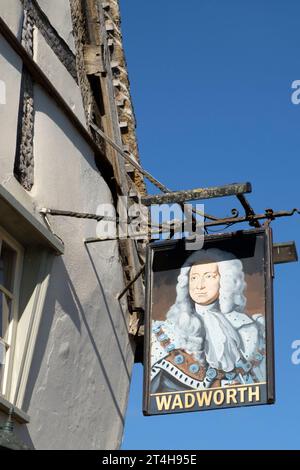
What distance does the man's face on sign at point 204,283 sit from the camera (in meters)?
10.2

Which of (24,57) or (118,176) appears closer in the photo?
(24,57)

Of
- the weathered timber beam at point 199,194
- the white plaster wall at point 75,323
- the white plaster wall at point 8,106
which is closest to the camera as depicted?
the white plaster wall at point 8,106

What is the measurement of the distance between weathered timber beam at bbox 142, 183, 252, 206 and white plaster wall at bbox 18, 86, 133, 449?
824 mm

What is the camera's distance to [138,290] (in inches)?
474

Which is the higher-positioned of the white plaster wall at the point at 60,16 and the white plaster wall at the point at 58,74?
→ the white plaster wall at the point at 60,16

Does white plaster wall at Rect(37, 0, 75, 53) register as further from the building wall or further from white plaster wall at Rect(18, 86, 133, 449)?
white plaster wall at Rect(18, 86, 133, 449)

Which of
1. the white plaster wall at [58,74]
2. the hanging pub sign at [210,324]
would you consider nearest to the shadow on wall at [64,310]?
the hanging pub sign at [210,324]

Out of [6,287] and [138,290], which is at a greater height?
[138,290]

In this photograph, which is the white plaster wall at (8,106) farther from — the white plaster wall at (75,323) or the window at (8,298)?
the window at (8,298)
